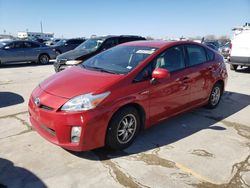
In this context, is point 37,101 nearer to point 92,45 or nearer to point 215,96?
point 215,96

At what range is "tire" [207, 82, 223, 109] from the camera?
6078 millimetres

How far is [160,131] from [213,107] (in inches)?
81.2

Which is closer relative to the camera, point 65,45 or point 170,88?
point 170,88

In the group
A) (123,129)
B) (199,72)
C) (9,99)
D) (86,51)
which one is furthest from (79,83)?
(86,51)

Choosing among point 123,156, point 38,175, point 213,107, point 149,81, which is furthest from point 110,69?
point 213,107

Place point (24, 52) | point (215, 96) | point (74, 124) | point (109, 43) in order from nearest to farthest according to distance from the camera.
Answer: point (74, 124) → point (215, 96) → point (109, 43) → point (24, 52)

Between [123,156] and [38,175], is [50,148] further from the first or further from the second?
[123,156]

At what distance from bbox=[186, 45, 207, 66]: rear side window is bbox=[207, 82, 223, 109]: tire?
0.79m

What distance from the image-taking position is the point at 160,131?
4855mm

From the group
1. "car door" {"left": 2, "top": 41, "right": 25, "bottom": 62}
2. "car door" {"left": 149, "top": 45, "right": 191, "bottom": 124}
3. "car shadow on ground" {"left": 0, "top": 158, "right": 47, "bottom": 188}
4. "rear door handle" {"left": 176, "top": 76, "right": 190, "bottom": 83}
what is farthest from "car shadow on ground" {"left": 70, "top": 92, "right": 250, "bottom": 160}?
"car door" {"left": 2, "top": 41, "right": 25, "bottom": 62}

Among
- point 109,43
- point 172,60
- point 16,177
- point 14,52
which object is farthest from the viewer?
point 14,52

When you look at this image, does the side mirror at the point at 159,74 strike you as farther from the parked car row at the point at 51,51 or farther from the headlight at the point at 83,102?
the parked car row at the point at 51,51

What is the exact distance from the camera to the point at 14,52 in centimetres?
1441

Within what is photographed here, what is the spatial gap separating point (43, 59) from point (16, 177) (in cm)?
1347
